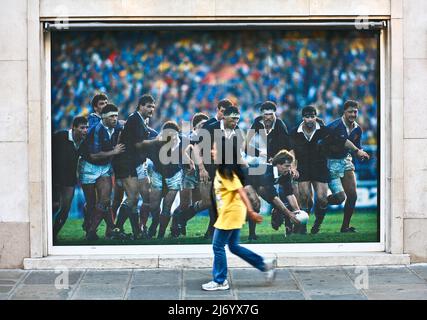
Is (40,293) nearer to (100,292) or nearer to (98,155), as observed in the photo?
(100,292)

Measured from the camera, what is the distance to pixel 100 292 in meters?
9.31

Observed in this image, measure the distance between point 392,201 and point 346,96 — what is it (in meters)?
1.53

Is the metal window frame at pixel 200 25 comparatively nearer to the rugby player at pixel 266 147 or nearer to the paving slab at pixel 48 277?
the rugby player at pixel 266 147

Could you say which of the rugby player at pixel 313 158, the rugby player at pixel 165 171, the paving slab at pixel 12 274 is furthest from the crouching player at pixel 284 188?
the paving slab at pixel 12 274

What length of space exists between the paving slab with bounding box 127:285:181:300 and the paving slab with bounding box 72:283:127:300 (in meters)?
0.13

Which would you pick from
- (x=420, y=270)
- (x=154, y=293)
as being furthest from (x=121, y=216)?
(x=420, y=270)

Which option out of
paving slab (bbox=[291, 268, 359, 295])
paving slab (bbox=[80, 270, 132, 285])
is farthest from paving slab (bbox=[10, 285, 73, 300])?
paving slab (bbox=[291, 268, 359, 295])

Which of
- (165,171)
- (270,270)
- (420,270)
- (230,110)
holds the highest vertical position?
(230,110)

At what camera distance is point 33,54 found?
10.4 m

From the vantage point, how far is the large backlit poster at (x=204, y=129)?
10766mm

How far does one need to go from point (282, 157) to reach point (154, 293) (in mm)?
2796

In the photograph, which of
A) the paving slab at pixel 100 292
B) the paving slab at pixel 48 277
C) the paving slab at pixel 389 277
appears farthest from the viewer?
the paving slab at pixel 48 277

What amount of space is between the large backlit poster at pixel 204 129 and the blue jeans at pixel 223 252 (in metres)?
1.64

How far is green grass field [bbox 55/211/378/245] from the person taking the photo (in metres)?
10.8
